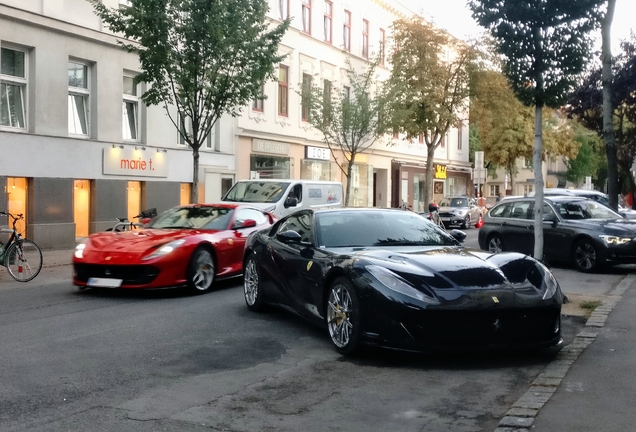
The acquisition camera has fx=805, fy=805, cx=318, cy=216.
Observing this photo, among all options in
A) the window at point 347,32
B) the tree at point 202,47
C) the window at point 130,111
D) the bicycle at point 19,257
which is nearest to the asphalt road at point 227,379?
the bicycle at point 19,257

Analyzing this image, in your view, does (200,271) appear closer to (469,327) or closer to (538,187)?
(538,187)

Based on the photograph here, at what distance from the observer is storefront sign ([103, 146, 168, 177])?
23.0 meters

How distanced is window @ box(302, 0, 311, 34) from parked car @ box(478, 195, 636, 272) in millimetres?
19674

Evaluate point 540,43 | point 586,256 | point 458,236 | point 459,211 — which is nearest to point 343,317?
point 458,236

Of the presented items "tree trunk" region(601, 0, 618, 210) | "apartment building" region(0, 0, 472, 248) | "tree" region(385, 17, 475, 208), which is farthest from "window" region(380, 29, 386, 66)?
"tree trunk" region(601, 0, 618, 210)

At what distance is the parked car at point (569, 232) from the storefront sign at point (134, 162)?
1092 centimetres

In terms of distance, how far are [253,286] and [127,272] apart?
6.82ft

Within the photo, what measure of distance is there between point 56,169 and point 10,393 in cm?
1627

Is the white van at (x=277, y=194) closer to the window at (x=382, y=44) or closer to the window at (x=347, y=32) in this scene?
the window at (x=347, y=32)

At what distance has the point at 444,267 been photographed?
6871 millimetres

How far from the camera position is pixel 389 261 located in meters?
7.02

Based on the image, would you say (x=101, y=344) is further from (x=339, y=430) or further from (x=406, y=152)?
(x=406, y=152)

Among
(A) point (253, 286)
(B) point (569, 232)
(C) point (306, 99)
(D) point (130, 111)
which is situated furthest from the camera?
(C) point (306, 99)

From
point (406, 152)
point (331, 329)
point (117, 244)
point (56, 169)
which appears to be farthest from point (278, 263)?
point (406, 152)
